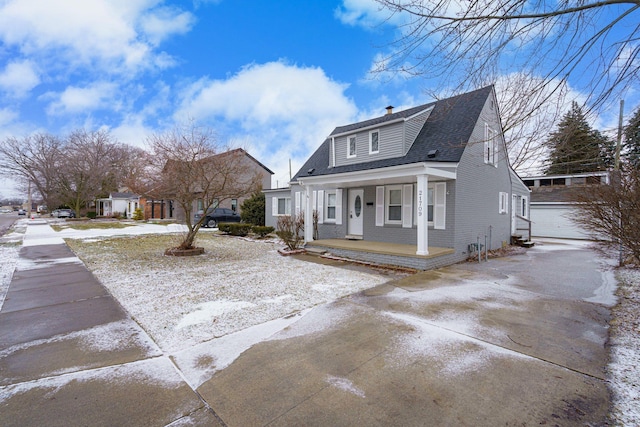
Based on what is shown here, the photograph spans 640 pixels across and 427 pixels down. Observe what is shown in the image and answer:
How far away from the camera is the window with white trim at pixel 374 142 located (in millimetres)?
11777

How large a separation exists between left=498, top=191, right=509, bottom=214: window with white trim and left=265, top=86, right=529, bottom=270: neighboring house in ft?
0.14

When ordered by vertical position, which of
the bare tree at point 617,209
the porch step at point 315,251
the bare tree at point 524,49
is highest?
the bare tree at point 524,49

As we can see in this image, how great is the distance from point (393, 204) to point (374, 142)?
2.62 m

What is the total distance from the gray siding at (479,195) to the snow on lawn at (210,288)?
4473mm

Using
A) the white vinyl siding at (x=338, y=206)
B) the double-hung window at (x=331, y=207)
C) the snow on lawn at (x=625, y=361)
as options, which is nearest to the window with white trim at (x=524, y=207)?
the white vinyl siding at (x=338, y=206)

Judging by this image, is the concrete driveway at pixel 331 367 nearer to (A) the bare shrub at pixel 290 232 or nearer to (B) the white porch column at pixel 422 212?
(B) the white porch column at pixel 422 212

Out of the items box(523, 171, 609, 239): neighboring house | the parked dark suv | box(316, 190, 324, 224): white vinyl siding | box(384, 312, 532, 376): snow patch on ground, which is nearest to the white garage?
box(523, 171, 609, 239): neighboring house

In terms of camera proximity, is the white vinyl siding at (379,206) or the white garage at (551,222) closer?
the white vinyl siding at (379,206)

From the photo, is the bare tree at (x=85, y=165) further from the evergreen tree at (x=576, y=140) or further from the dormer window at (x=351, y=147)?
the evergreen tree at (x=576, y=140)

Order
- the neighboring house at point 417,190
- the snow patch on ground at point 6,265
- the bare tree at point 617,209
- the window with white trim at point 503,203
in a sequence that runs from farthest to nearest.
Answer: the window with white trim at point 503,203 → the neighboring house at point 417,190 → the snow patch on ground at point 6,265 → the bare tree at point 617,209

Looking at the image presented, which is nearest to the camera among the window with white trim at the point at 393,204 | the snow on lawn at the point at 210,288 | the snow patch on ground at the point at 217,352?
the snow patch on ground at the point at 217,352

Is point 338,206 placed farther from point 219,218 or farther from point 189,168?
point 219,218

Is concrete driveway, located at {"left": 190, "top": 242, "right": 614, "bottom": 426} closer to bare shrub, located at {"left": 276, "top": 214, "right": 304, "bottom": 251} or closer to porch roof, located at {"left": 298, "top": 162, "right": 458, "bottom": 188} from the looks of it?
porch roof, located at {"left": 298, "top": 162, "right": 458, "bottom": 188}

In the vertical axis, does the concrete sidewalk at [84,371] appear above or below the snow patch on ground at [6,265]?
above
